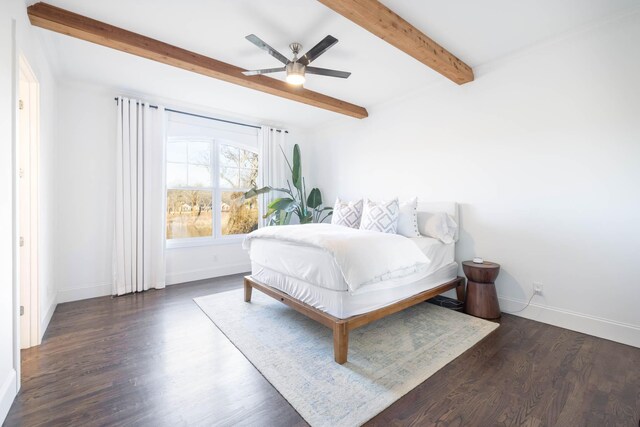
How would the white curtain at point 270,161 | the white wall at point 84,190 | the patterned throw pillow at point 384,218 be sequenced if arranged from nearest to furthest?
the patterned throw pillow at point 384,218 → the white wall at point 84,190 → the white curtain at point 270,161

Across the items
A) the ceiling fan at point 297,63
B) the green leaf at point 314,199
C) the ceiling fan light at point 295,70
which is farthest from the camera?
the green leaf at point 314,199

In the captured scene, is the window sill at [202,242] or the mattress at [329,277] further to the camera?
the window sill at [202,242]

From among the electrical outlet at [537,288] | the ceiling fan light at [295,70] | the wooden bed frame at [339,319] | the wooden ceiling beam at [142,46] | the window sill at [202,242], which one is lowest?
the wooden bed frame at [339,319]

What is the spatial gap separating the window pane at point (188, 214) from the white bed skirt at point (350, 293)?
2005mm

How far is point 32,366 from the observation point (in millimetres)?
2029

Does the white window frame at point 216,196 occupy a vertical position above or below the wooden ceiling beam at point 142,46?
below

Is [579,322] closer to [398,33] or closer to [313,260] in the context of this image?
[313,260]

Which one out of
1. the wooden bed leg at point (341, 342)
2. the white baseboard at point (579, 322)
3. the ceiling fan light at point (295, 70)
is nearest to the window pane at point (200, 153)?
the ceiling fan light at point (295, 70)

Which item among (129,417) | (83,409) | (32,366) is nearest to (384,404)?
(129,417)

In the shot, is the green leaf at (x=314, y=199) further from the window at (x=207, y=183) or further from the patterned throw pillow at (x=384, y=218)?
the patterned throw pillow at (x=384, y=218)

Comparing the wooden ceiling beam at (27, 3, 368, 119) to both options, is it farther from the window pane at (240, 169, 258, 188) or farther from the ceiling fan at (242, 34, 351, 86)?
the window pane at (240, 169, 258, 188)

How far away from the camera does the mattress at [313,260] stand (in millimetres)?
2230

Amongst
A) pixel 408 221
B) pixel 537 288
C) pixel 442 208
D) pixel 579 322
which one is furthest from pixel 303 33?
pixel 579 322

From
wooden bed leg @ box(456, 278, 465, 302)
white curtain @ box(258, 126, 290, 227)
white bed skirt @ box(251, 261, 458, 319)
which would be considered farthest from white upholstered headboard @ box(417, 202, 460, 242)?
white curtain @ box(258, 126, 290, 227)
